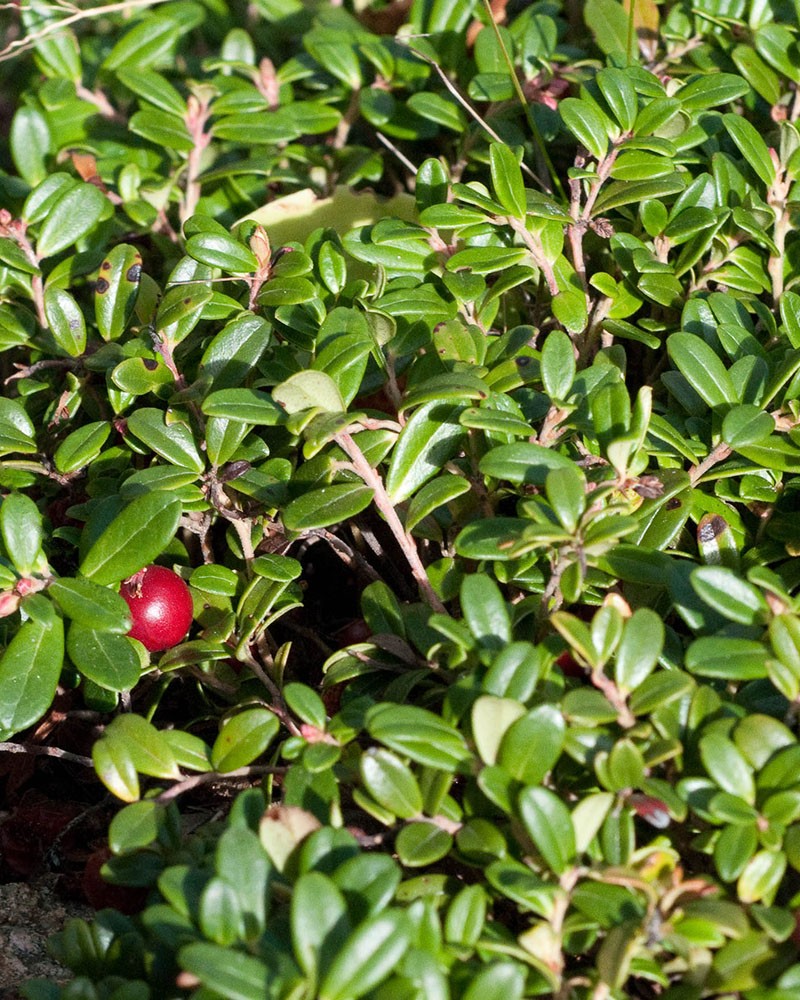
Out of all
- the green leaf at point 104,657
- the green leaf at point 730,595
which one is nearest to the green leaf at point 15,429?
the green leaf at point 104,657

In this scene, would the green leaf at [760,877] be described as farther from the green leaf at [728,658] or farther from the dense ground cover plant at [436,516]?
the green leaf at [728,658]

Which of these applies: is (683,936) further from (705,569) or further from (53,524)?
(53,524)

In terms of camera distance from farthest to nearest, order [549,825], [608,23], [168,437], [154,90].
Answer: [154,90], [608,23], [168,437], [549,825]

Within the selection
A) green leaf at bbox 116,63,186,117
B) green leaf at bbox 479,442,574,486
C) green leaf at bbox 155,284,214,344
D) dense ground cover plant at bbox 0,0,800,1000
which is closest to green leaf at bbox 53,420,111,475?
dense ground cover plant at bbox 0,0,800,1000

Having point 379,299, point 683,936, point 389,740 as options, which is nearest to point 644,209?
point 379,299

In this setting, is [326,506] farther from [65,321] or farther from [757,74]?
[757,74]

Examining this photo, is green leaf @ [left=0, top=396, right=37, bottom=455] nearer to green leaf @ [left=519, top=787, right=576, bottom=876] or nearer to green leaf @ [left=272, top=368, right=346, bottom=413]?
green leaf @ [left=272, top=368, right=346, bottom=413]

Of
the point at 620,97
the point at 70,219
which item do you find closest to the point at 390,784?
the point at 620,97
